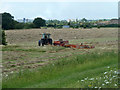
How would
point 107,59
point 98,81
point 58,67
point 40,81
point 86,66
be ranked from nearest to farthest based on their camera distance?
point 98,81
point 40,81
point 58,67
point 86,66
point 107,59

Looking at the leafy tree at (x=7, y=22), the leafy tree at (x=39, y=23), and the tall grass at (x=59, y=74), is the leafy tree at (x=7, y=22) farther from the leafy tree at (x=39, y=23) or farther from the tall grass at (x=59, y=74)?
the tall grass at (x=59, y=74)

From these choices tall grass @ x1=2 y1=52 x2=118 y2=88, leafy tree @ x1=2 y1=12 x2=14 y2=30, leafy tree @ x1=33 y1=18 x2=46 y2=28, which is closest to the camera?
tall grass @ x1=2 y1=52 x2=118 y2=88

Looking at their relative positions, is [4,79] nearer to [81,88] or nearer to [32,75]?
[32,75]

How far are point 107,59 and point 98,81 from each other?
5653mm

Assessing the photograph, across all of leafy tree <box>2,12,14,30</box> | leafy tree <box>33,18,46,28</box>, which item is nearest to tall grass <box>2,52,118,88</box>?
leafy tree <box>2,12,14,30</box>

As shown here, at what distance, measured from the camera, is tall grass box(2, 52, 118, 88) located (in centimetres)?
998

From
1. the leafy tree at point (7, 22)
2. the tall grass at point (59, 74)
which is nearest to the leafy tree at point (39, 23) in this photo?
the leafy tree at point (7, 22)

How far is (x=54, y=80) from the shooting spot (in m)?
10.6

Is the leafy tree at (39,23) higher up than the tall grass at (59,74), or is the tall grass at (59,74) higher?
the leafy tree at (39,23)

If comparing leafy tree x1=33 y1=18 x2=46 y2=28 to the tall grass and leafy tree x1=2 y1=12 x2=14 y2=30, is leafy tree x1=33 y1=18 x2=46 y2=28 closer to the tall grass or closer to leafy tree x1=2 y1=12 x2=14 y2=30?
A: leafy tree x1=2 y1=12 x2=14 y2=30

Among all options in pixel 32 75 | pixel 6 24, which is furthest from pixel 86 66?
pixel 6 24

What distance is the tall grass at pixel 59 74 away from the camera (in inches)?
393

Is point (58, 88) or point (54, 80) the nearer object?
point (58, 88)

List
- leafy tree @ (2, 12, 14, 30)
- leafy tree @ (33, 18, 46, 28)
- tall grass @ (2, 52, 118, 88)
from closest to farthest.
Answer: tall grass @ (2, 52, 118, 88) → leafy tree @ (2, 12, 14, 30) → leafy tree @ (33, 18, 46, 28)
